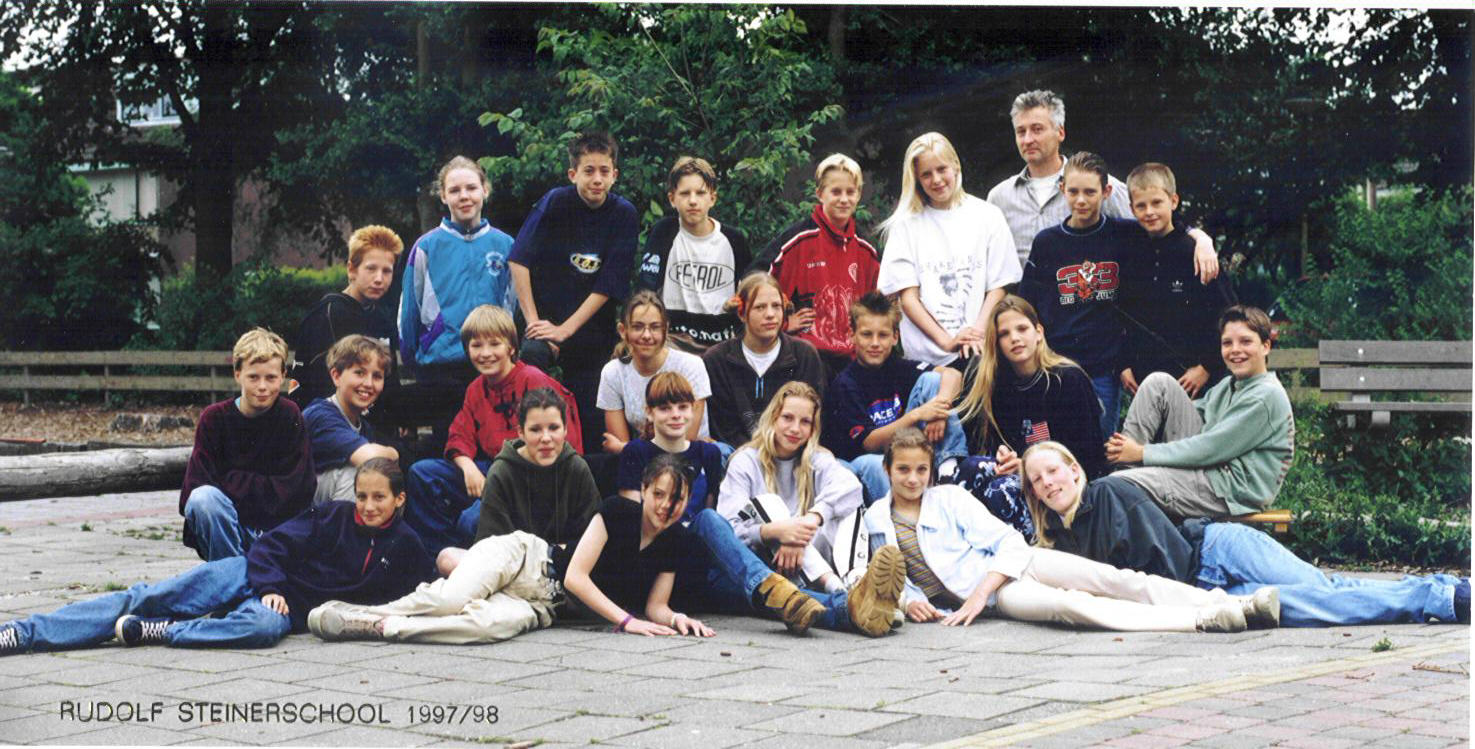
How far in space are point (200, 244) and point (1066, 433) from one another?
3.00 meters

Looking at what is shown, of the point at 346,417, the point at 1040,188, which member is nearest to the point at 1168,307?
the point at 1040,188

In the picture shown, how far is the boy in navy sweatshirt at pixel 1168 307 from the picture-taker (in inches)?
236

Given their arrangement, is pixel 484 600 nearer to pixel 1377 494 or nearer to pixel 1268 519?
pixel 1268 519

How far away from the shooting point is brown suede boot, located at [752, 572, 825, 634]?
5.40 metres

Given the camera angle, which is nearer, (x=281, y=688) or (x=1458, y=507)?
(x=281, y=688)

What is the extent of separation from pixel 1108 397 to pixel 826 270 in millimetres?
1107

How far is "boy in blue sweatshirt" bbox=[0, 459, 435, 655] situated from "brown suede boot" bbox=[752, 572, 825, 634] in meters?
1.09

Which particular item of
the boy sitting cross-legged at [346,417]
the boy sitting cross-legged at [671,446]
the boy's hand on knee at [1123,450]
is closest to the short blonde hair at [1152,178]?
the boy's hand on knee at [1123,450]

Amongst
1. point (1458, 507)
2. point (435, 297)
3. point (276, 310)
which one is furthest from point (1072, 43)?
→ point (1458, 507)

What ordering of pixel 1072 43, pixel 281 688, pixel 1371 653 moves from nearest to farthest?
pixel 281 688 < pixel 1371 653 < pixel 1072 43

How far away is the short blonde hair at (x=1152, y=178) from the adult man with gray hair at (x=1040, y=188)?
0.07m

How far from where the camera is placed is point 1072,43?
17.3ft

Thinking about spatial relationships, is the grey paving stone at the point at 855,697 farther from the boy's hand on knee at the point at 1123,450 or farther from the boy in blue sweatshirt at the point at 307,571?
the boy's hand on knee at the point at 1123,450

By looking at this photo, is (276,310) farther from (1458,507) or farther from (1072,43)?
(1458,507)
